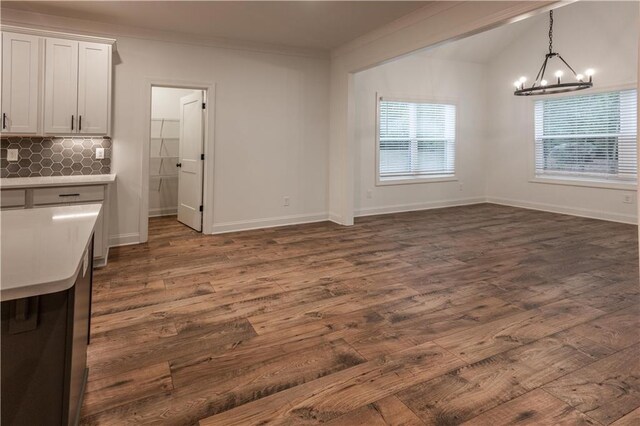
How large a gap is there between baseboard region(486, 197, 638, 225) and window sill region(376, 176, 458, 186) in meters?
1.19

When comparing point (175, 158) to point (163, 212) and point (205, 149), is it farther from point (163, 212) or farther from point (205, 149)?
point (205, 149)

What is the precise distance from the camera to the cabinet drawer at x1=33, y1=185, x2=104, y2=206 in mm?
3557

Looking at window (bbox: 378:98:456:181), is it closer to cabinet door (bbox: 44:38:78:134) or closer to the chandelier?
the chandelier

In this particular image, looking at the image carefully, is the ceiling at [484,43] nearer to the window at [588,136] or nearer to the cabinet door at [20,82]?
the window at [588,136]

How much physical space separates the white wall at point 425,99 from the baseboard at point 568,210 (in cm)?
52

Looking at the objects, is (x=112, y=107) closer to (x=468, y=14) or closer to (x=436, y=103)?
(x=468, y=14)

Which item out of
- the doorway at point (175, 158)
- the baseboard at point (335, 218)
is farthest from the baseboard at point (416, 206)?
the doorway at point (175, 158)

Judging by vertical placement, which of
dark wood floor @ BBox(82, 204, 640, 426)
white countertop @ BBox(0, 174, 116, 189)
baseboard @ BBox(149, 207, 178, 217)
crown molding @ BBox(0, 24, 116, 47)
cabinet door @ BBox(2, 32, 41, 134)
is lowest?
dark wood floor @ BBox(82, 204, 640, 426)

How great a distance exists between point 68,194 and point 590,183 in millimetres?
7756

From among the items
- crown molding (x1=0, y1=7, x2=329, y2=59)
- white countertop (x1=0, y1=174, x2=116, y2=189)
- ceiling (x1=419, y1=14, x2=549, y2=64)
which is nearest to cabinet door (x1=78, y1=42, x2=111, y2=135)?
crown molding (x1=0, y1=7, x2=329, y2=59)

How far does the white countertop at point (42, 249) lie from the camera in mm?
969

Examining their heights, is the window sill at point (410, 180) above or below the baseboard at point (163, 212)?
above

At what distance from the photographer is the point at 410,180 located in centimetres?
734

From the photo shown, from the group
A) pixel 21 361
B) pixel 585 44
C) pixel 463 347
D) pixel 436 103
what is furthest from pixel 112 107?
Result: pixel 585 44
